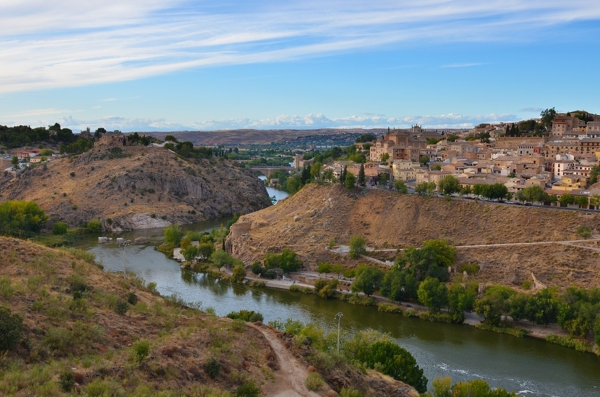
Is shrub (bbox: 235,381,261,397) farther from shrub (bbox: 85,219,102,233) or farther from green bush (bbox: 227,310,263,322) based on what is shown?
shrub (bbox: 85,219,102,233)

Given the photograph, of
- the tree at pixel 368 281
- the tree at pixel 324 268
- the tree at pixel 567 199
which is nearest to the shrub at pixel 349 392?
the tree at pixel 368 281

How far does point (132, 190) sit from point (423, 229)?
37302mm

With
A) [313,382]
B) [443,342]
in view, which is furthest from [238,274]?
[313,382]

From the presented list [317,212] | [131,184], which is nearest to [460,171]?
[317,212]

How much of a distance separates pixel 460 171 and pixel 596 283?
721 inches

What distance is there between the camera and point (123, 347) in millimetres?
13727

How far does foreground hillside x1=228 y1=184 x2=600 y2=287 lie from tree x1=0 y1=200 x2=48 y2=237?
18.8 m

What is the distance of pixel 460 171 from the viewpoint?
4688 cm

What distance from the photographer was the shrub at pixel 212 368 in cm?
1331

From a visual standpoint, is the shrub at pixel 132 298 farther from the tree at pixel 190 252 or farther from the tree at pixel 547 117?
the tree at pixel 547 117

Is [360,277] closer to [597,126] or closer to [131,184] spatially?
[597,126]

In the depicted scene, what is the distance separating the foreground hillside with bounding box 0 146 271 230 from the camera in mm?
60250

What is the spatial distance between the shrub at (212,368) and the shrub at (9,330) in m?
3.93

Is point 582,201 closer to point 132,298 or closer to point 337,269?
point 337,269
